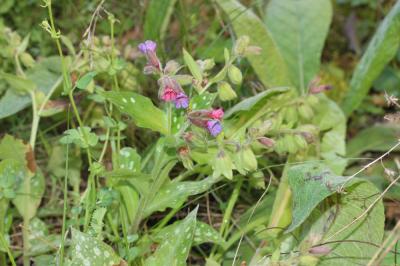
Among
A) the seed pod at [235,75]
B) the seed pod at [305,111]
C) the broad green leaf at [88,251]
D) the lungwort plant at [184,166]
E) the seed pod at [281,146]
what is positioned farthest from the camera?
the seed pod at [305,111]

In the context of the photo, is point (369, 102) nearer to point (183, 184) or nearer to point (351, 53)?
point (351, 53)

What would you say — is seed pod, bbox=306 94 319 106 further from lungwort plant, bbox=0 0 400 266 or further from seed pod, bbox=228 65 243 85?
seed pod, bbox=228 65 243 85

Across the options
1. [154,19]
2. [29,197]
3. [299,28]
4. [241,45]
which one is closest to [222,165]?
[241,45]

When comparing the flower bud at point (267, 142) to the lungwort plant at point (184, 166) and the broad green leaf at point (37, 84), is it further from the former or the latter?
the broad green leaf at point (37, 84)

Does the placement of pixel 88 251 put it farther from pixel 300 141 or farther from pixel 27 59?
pixel 27 59

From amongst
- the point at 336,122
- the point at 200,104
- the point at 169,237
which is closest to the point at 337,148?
the point at 336,122

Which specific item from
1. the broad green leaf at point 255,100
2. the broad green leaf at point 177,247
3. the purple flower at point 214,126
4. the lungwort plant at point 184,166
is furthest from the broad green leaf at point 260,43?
the broad green leaf at point 177,247

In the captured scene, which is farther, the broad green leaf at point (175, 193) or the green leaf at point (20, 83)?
the green leaf at point (20, 83)
